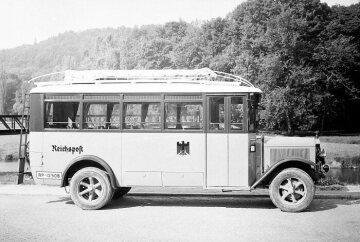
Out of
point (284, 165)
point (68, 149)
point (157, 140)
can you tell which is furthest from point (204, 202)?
point (68, 149)

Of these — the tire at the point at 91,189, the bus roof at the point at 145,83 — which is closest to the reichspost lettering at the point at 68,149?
the tire at the point at 91,189

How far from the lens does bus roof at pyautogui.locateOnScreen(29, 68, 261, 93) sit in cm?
989

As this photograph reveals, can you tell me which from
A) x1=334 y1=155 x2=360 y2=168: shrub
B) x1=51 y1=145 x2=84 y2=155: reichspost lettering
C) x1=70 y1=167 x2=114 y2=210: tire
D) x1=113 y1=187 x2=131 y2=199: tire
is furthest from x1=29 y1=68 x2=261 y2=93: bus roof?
x1=334 y1=155 x2=360 y2=168: shrub

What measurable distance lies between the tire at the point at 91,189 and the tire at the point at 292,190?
3730 millimetres

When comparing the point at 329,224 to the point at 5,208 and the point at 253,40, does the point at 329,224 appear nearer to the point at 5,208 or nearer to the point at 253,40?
the point at 5,208

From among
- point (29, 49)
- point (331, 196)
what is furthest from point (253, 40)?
point (29, 49)

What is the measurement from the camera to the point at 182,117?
32.5 feet

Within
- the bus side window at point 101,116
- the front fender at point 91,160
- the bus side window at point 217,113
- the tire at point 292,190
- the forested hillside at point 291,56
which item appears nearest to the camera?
the tire at point 292,190

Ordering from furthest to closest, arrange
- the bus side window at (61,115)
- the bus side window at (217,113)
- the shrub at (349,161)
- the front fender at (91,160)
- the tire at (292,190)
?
the shrub at (349,161)
the bus side window at (61,115)
the front fender at (91,160)
the bus side window at (217,113)
the tire at (292,190)

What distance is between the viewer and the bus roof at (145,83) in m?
9.89

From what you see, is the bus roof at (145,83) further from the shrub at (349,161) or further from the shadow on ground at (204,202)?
the shrub at (349,161)

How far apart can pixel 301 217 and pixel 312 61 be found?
34701 millimetres

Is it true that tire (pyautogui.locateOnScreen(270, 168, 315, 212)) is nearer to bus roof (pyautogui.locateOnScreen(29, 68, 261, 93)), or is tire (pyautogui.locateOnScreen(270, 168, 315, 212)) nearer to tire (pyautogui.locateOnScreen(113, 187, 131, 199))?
bus roof (pyautogui.locateOnScreen(29, 68, 261, 93))

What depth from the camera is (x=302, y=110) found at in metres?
37.7
